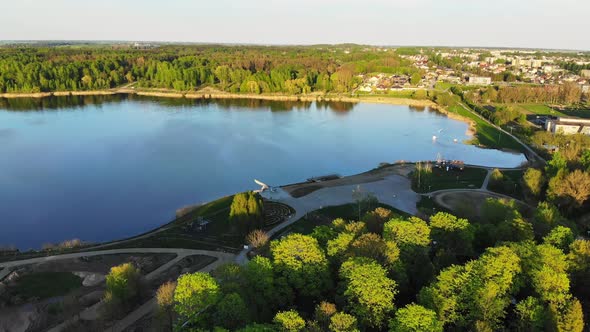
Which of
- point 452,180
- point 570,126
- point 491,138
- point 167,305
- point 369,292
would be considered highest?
point 570,126

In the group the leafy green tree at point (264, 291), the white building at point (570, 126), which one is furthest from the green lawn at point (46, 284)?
the white building at point (570, 126)

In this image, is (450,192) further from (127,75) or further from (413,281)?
(127,75)

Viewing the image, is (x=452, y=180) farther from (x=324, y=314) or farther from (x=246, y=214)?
(x=324, y=314)

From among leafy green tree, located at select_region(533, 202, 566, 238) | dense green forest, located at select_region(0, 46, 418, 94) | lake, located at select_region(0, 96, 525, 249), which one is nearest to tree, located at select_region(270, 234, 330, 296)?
leafy green tree, located at select_region(533, 202, 566, 238)

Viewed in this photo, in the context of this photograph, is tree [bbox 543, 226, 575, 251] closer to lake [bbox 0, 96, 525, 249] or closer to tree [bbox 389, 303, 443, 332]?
tree [bbox 389, 303, 443, 332]

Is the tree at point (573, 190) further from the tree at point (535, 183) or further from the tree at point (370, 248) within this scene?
the tree at point (370, 248)

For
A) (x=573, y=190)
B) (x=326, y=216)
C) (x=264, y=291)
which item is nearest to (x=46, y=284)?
(x=264, y=291)

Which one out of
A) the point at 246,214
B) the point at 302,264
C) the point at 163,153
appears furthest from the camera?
the point at 163,153
